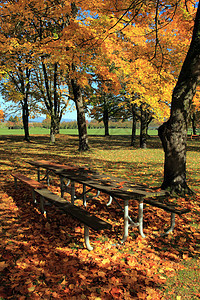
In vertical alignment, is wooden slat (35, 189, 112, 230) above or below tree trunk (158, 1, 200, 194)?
below

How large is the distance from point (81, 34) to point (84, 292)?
458 inches

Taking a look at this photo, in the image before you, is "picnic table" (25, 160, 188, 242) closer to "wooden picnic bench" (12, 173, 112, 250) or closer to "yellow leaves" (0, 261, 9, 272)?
"wooden picnic bench" (12, 173, 112, 250)

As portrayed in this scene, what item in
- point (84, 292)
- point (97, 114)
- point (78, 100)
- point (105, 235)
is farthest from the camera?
point (97, 114)

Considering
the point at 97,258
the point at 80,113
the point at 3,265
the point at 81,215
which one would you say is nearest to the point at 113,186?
the point at 81,215

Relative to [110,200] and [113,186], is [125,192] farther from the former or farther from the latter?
[110,200]

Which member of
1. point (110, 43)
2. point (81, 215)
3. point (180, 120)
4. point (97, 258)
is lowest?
point (97, 258)

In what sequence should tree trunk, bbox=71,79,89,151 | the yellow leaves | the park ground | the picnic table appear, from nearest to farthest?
the park ground < the yellow leaves < the picnic table < tree trunk, bbox=71,79,89,151

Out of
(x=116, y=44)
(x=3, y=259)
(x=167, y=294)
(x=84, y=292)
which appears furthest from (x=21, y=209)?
(x=116, y=44)

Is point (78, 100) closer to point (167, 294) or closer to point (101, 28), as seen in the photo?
point (101, 28)

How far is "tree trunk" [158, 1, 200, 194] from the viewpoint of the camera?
5309 millimetres

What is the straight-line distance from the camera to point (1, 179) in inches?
311

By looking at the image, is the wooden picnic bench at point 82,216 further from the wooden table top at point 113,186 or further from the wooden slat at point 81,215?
the wooden table top at point 113,186

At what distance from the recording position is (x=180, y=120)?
17.9ft

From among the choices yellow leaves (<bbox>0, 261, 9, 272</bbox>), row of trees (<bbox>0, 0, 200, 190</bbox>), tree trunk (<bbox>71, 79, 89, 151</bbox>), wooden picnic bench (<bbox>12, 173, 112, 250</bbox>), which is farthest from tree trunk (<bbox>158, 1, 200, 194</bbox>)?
tree trunk (<bbox>71, 79, 89, 151</bbox>)
